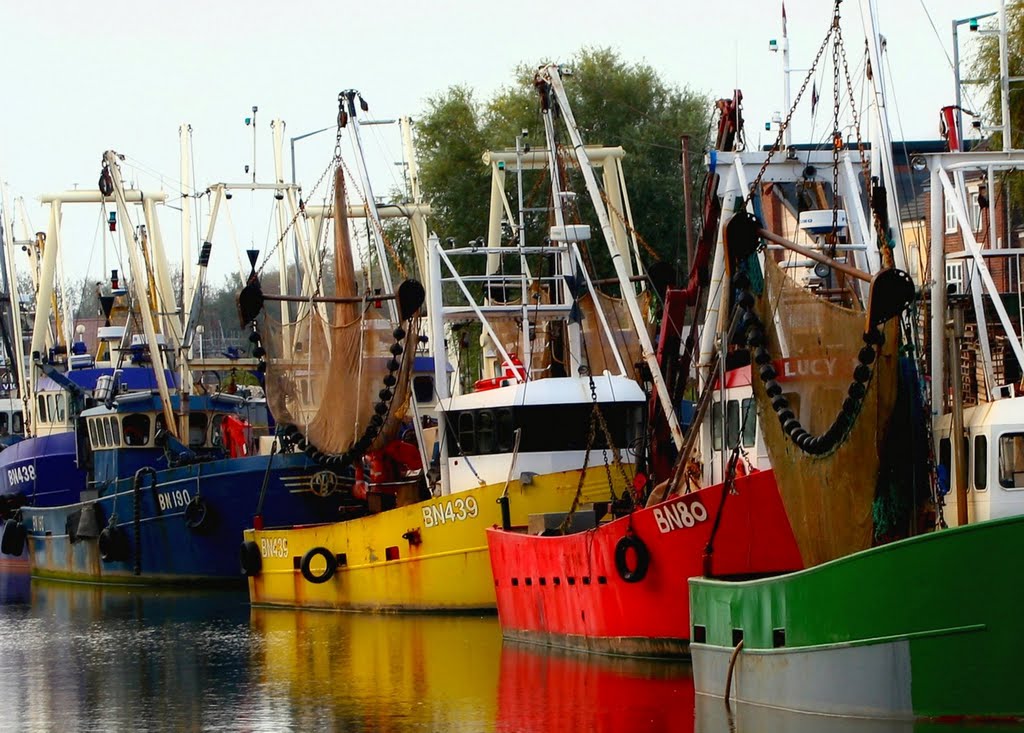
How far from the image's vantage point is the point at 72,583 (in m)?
40.1

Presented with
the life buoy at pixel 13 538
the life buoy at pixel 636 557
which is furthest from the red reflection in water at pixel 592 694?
the life buoy at pixel 13 538

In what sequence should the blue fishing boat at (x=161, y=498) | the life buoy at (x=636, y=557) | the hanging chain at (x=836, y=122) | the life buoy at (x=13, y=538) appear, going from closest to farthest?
the hanging chain at (x=836, y=122) → the life buoy at (x=636, y=557) → the blue fishing boat at (x=161, y=498) → the life buoy at (x=13, y=538)

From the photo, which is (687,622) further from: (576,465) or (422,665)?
(576,465)

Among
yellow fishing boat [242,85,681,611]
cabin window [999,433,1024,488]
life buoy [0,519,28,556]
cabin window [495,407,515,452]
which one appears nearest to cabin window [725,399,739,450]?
yellow fishing boat [242,85,681,611]

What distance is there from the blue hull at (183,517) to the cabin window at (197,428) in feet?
6.32

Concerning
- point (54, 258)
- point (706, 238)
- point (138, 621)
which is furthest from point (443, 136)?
point (706, 238)

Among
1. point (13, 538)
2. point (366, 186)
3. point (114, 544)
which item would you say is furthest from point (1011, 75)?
point (13, 538)

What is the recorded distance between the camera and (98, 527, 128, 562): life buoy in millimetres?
37188

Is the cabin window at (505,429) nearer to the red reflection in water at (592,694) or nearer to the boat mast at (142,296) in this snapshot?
the red reflection in water at (592,694)

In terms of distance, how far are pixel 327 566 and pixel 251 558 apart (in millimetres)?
2024

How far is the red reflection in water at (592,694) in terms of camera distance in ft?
57.8

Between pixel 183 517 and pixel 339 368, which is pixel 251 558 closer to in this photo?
pixel 339 368

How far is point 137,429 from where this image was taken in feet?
126

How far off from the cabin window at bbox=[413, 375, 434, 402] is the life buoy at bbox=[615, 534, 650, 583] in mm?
15307
